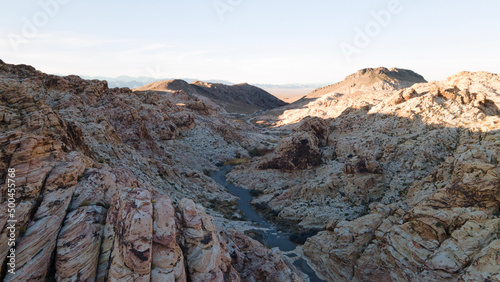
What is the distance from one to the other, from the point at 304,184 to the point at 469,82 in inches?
1036

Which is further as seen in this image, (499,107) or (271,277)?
(499,107)

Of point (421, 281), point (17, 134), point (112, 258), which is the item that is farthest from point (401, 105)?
point (17, 134)

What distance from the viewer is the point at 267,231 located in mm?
29047

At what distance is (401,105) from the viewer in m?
36.1

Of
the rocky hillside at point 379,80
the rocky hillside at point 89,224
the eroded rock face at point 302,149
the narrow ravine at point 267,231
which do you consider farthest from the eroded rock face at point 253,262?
the rocky hillside at point 379,80

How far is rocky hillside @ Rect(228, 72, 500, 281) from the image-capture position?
1591cm

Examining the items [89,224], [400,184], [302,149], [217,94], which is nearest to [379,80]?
[217,94]

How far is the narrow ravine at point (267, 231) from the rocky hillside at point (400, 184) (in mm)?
1058

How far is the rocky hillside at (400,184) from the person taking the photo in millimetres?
15905

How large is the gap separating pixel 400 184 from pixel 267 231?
49.2 feet

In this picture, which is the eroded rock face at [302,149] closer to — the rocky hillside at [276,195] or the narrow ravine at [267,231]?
the rocky hillside at [276,195]

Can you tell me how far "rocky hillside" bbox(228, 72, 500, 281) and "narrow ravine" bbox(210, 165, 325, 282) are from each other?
1058mm

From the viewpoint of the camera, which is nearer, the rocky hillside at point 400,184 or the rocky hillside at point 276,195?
the rocky hillside at point 276,195

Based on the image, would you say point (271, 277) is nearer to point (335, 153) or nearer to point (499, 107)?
point (335, 153)
